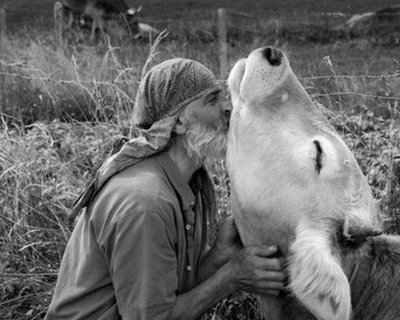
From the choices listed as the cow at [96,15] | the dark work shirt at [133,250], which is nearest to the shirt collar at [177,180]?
the dark work shirt at [133,250]

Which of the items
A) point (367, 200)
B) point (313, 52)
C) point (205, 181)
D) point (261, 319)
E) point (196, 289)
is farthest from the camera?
point (313, 52)

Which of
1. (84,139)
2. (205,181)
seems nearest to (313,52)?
(84,139)

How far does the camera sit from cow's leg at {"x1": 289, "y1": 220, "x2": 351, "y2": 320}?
9.43 ft

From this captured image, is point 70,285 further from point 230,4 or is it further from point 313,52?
point 230,4

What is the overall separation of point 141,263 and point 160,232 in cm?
15

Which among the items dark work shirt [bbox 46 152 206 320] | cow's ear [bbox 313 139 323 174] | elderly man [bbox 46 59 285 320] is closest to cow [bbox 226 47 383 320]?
cow's ear [bbox 313 139 323 174]

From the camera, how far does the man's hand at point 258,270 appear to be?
3.33m

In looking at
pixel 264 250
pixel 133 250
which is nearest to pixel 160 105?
pixel 133 250

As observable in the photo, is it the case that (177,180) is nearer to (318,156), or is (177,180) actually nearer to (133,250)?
(133,250)

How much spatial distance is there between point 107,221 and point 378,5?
17780mm

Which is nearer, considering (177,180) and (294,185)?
(294,185)

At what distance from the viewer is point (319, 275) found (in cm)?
292

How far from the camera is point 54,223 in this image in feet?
17.6

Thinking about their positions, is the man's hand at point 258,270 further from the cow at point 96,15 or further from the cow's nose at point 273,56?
the cow at point 96,15
